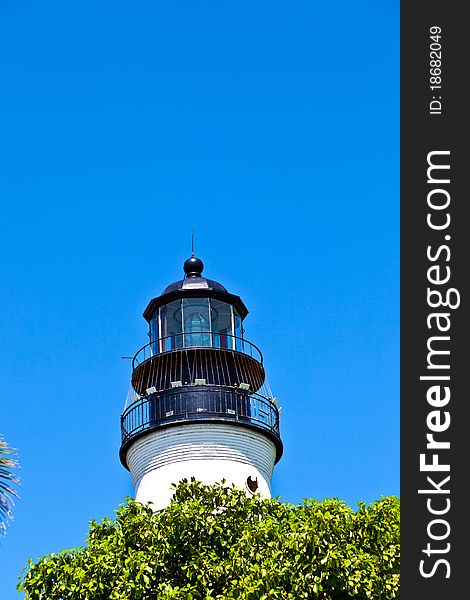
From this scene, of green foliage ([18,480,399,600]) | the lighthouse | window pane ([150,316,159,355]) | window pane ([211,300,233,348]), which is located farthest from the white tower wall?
green foliage ([18,480,399,600])

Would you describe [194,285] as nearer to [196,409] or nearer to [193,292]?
[193,292]

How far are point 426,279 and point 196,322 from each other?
63.7ft

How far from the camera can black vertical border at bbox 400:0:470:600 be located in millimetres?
13930

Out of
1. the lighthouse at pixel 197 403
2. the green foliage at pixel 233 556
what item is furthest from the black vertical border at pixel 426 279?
the lighthouse at pixel 197 403

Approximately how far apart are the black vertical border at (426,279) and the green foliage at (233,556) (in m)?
7.92

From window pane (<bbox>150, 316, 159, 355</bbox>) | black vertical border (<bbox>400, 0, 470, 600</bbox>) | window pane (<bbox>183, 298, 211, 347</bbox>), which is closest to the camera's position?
black vertical border (<bbox>400, 0, 470, 600</bbox>)

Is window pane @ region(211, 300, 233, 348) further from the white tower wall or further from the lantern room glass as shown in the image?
the white tower wall

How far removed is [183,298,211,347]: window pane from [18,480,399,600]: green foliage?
773 centimetres

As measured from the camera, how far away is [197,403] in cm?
3167

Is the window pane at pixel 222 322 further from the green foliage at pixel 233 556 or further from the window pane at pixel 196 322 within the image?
the green foliage at pixel 233 556

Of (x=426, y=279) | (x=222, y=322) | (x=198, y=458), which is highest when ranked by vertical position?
(x=222, y=322)

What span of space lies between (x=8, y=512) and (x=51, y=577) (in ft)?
31.0

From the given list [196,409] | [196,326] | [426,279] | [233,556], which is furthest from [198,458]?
[426,279]

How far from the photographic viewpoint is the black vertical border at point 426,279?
1393cm
